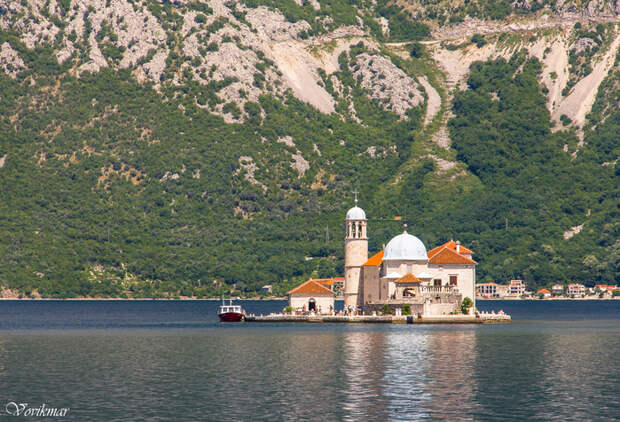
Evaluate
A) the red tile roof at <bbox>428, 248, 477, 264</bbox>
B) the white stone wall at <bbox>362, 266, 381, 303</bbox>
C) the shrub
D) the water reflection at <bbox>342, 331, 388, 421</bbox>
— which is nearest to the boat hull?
the white stone wall at <bbox>362, 266, 381, 303</bbox>

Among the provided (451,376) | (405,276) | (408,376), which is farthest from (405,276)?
(408,376)

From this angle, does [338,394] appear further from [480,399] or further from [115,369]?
[115,369]

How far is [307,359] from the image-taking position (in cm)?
8850

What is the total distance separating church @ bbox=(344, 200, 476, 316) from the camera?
136625 mm

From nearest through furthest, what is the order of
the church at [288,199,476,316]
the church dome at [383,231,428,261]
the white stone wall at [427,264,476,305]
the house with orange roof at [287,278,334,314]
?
the church at [288,199,476,316]
the church dome at [383,231,428,261]
the white stone wall at [427,264,476,305]
the house with orange roof at [287,278,334,314]

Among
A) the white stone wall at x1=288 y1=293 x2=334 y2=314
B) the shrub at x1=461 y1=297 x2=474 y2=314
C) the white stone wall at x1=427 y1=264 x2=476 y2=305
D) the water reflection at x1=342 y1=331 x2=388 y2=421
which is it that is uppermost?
the white stone wall at x1=427 y1=264 x2=476 y2=305

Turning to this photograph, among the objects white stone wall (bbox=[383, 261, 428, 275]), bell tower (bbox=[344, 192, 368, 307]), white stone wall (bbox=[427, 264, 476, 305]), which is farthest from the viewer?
bell tower (bbox=[344, 192, 368, 307])

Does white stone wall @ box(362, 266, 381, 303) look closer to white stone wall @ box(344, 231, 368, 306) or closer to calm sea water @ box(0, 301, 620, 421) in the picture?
white stone wall @ box(344, 231, 368, 306)

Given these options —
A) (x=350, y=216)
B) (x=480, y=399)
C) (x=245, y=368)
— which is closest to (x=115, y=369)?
(x=245, y=368)

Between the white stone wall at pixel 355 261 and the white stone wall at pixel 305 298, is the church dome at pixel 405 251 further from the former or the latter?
the white stone wall at pixel 305 298

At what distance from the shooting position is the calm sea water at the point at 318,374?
62.2m

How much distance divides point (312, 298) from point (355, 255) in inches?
378

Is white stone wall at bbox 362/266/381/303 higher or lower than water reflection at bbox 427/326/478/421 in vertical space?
higher

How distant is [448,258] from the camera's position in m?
140
